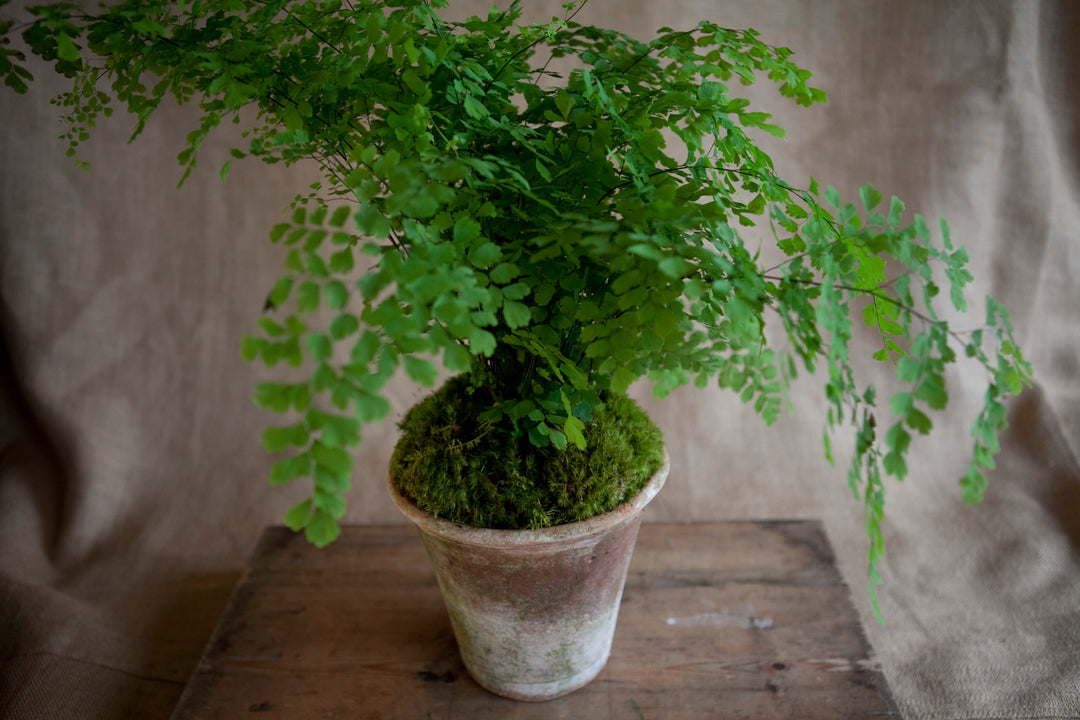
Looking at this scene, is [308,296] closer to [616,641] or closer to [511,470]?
[511,470]

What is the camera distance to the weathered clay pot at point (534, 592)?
1.07 meters

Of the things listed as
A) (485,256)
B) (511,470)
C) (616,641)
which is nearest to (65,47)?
(485,256)

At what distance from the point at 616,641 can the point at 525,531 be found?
1.45 feet

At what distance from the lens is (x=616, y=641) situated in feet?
4.49

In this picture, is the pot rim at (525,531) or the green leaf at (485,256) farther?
the pot rim at (525,531)

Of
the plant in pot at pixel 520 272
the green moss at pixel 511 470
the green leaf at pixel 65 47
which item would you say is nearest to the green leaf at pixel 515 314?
the plant in pot at pixel 520 272

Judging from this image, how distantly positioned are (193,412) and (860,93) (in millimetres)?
1893

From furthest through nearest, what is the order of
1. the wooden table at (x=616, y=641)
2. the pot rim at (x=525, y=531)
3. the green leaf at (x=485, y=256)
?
the wooden table at (x=616, y=641)
the pot rim at (x=525, y=531)
the green leaf at (x=485, y=256)

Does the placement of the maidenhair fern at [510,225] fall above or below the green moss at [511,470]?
above

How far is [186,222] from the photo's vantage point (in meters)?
1.99

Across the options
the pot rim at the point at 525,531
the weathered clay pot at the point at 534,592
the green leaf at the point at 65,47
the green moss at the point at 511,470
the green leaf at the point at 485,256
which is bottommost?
the weathered clay pot at the point at 534,592

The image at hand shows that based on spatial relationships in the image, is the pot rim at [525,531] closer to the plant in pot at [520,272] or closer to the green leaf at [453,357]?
the plant in pot at [520,272]

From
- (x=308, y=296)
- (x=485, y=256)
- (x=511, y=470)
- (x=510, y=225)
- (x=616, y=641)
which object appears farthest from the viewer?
(x=616, y=641)

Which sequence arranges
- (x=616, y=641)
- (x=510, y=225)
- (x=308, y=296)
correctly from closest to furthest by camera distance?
1. (x=308, y=296)
2. (x=510, y=225)
3. (x=616, y=641)
